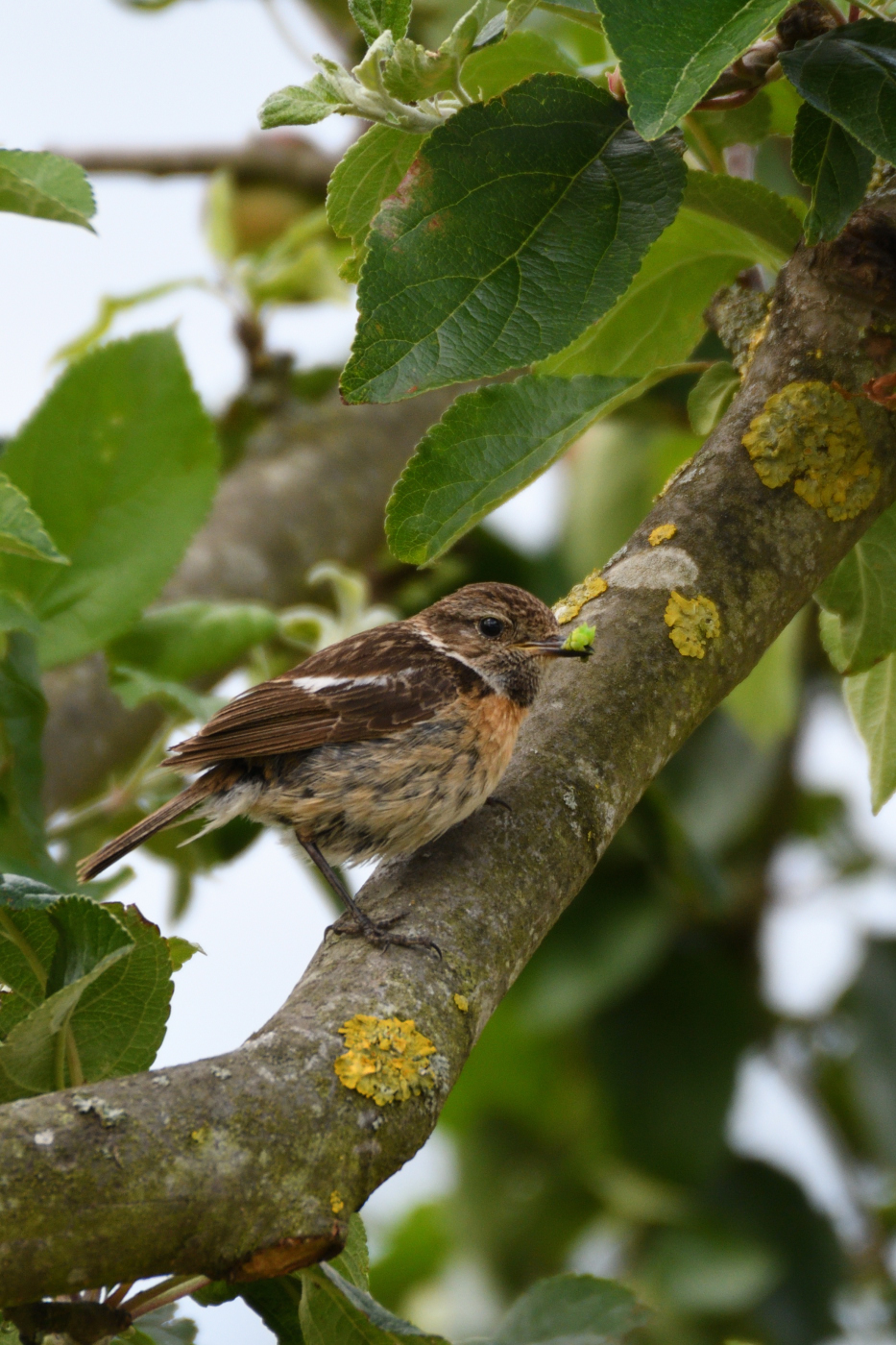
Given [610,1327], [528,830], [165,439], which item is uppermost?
[165,439]

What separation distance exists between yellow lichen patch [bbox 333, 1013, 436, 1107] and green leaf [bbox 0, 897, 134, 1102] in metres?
0.29

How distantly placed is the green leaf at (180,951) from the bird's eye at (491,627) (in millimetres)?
1593

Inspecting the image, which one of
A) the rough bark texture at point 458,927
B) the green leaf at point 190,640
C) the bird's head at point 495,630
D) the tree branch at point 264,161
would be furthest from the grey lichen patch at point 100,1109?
the tree branch at point 264,161

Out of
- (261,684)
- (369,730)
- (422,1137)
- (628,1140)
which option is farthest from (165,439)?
(628,1140)

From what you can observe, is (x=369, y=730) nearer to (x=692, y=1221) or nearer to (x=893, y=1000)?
(x=692, y=1221)

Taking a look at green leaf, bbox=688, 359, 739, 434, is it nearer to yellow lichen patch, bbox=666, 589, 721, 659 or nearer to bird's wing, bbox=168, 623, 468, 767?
yellow lichen patch, bbox=666, 589, 721, 659

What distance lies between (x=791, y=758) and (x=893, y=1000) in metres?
0.98

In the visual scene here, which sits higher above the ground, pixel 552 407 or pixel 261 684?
pixel 261 684

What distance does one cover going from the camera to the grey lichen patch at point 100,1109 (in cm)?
129

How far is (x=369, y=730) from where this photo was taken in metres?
2.96

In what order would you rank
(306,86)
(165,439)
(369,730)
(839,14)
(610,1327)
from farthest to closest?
(165,439), (369,730), (610,1327), (839,14), (306,86)

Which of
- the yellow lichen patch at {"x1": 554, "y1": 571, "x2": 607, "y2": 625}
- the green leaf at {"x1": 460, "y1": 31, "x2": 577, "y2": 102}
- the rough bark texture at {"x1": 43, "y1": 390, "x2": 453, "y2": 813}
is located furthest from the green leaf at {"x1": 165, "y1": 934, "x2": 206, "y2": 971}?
the rough bark texture at {"x1": 43, "y1": 390, "x2": 453, "y2": 813}

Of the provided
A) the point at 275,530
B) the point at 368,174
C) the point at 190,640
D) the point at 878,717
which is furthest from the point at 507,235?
the point at 275,530

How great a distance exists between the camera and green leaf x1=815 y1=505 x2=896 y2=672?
2371 mm
